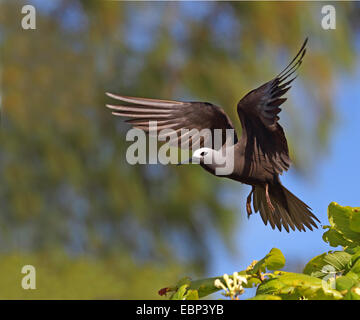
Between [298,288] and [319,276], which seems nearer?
[298,288]

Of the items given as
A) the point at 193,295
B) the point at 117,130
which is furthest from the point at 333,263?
the point at 117,130

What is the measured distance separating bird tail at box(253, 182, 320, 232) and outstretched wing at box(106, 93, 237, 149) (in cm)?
21

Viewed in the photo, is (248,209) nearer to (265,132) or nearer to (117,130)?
(265,132)

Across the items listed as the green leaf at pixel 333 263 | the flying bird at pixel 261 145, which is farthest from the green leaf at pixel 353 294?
the flying bird at pixel 261 145

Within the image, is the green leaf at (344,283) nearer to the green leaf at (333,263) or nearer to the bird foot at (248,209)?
the green leaf at (333,263)

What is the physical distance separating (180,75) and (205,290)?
640cm

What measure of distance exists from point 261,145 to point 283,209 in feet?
0.73

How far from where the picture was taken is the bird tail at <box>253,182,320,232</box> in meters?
1.58

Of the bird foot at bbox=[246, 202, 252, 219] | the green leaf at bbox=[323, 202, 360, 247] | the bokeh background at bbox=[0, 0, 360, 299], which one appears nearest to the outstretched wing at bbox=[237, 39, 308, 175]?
the bird foot at bbox=[246, 202, 252, 219]

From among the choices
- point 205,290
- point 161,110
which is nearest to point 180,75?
point 161,110

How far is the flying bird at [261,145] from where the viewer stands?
1464 millimetres

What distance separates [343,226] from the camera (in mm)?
1143

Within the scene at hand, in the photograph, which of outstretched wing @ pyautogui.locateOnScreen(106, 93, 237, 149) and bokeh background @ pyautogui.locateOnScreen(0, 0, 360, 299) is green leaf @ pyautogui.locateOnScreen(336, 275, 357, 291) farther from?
bokeh background @ pyautogui.locateOnScreen(0, 0, 360, 299)
